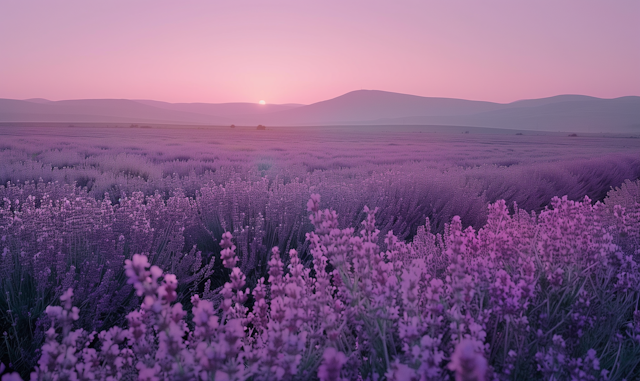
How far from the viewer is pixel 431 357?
1.01 m

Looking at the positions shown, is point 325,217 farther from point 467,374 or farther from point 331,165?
point 331,165

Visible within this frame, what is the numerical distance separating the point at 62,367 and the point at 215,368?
1.47 feet

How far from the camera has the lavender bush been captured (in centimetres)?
95

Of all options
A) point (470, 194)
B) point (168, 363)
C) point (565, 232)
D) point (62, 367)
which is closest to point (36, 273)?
point (62, 367)

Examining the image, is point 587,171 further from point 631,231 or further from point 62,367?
point 62,367

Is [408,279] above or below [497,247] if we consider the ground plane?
above

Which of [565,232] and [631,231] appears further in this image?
[631,231]

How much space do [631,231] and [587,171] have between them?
7.11 meters

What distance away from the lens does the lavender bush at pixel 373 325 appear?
949 millimetres

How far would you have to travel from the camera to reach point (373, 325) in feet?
4.63

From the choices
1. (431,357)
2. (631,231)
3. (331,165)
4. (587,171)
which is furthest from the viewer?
(331,165)

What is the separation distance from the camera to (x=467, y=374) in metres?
0.62

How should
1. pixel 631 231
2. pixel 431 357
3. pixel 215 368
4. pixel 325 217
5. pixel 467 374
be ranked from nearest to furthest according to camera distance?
pixel 467 374 → pixel 215 368 → pixel 431 357 → pixel 325 217 → pixel 631 231

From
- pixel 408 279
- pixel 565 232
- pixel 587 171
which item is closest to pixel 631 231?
pixel 565 232
